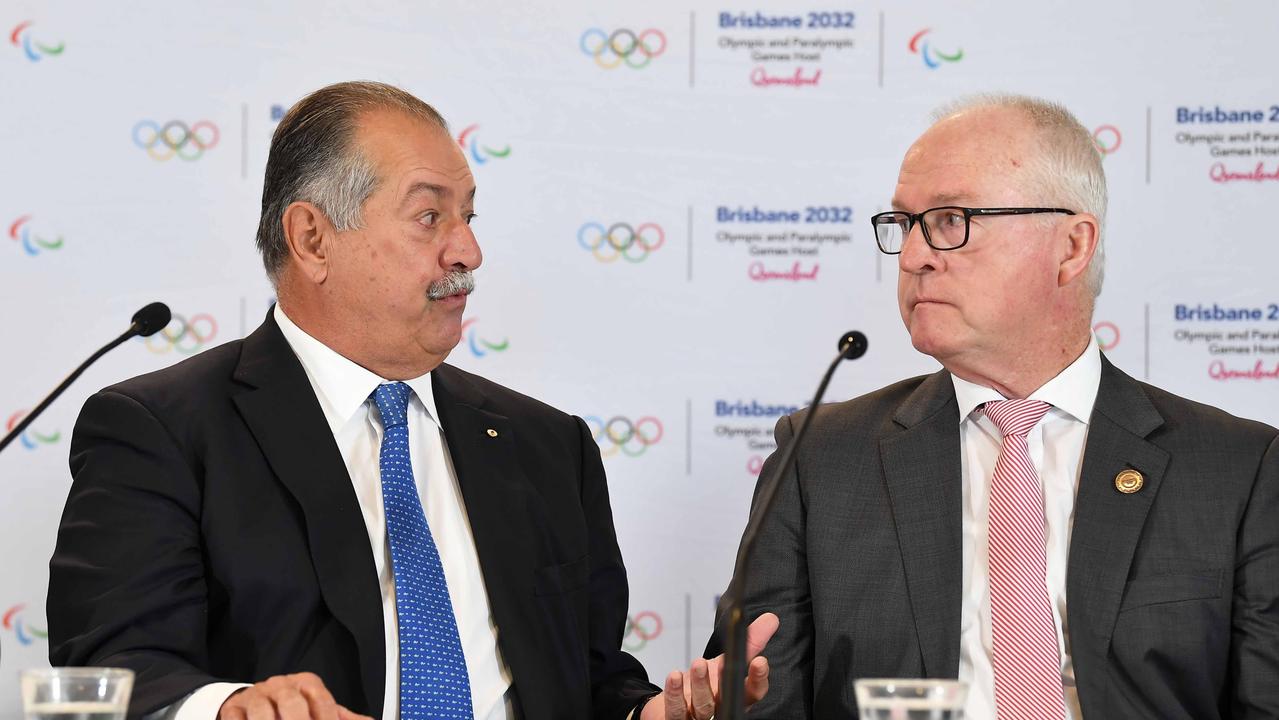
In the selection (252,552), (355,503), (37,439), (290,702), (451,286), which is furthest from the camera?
(37,439)

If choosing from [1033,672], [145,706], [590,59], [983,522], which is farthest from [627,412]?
[145,706]

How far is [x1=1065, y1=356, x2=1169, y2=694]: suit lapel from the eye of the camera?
2.48 m

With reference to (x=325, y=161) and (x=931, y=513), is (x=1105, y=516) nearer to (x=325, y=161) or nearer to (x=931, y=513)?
(x=931, y=513)

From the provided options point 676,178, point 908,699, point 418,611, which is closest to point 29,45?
point 676,178

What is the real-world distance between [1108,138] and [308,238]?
217cm

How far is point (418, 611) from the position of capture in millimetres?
2473

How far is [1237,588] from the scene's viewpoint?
254 centimetres

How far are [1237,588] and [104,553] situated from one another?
1970 millimetres

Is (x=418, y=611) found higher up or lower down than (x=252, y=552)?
lower down

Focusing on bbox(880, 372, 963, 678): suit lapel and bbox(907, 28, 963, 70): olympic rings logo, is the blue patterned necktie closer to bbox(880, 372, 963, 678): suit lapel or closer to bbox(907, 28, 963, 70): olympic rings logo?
bbox(880, 372, 963, 678): suit lapel

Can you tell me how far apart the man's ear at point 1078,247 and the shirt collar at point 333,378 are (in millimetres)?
1321

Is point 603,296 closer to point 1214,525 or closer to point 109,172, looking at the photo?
point 109,172

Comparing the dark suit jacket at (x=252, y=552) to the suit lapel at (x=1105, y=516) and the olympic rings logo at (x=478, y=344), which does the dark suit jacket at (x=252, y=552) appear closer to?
the suit lapel at (x=1105, y=516)

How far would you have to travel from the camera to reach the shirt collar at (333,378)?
8.71 ft
